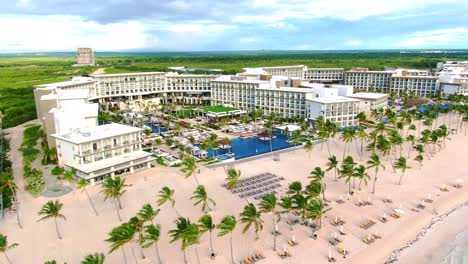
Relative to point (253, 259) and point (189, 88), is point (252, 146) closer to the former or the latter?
point (253, 259)

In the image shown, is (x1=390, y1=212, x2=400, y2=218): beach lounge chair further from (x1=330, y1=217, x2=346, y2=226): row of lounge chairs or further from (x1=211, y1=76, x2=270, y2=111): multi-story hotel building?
(x1=211, y1=76, x2=270, y2=111): multi-story hotel building

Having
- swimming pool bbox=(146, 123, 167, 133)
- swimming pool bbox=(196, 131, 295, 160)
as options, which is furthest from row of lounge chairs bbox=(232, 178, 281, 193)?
swimming pool bbox=(146, 123, 167, 133)

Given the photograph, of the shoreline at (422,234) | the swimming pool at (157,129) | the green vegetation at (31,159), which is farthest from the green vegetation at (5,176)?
the shoreline at (422,234)

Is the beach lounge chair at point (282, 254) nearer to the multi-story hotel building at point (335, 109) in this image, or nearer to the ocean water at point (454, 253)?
the ocean water at point (454, 253)

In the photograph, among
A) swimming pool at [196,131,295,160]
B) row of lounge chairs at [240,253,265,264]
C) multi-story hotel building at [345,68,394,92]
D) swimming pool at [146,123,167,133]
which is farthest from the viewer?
multi-story hotel building at [345,68,394,92]

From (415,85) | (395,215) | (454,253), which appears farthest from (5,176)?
(415,85)
